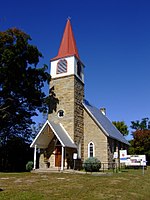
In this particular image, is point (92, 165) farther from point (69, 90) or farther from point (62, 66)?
point (62, 66)

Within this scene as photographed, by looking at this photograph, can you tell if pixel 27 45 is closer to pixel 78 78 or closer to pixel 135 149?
pixel 78 78

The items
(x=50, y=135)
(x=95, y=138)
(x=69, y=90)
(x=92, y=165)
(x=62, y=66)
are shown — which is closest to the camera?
(x=92, y=165)

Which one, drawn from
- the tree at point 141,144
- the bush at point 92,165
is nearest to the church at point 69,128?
the bush at point 92,165

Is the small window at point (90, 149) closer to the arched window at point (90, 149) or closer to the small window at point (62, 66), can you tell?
the arched window at point (90, 149)

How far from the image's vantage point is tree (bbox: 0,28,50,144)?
24723mm

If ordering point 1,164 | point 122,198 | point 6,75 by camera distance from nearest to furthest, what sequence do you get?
point 122,198, point 6,75, point 1,164

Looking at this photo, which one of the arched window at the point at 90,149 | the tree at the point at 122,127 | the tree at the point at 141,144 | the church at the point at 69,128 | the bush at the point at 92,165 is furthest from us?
the tree at the point at 122,127

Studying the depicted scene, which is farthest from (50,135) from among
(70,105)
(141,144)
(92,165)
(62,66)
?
(141,144)

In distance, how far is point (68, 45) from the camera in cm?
3067

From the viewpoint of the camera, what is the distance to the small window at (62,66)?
2858 centimetres

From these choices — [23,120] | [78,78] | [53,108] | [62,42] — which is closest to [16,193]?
[53,108]

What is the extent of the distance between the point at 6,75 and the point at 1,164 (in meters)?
11.6

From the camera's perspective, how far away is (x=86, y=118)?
2828cm

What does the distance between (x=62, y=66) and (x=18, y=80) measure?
17.9ft
